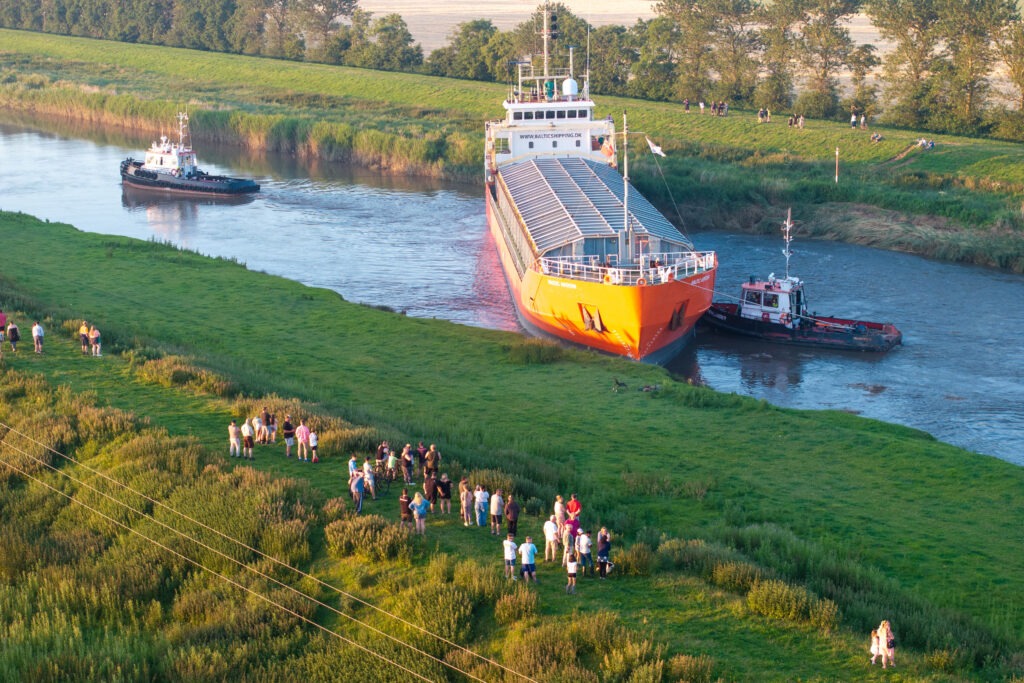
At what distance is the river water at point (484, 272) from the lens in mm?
37750

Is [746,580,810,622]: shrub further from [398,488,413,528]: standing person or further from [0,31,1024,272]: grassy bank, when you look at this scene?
[0,31,1024,272]: grassy bank

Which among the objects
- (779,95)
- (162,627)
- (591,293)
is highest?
(779,95)

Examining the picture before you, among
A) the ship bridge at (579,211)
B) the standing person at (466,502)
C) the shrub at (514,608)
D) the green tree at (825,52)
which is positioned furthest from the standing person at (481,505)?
the green tree at (825,52)

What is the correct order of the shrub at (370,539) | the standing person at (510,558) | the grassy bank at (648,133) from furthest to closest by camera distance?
1. the grassy bank at (648,133)
2. the shrub at (370,539)
3. the standing person at (510,558)

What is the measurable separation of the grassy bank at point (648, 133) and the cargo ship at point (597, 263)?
13.7 meters

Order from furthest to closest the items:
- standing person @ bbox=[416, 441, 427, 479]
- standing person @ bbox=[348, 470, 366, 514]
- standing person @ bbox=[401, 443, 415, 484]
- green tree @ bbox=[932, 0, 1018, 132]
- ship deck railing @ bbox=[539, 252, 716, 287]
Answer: green tree @ bbox=[932, 0, 1018, 132]
ship deck railing @ bbox=[539, 252, 716, 287]
standing person @ bbox=[416, 441, 427, 479]
standing person @ bbox=[401, 443, 415, 484]
standing person @ bbox=[348, 470, 366, 514]

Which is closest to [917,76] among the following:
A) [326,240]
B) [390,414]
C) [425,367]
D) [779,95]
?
[779,95]

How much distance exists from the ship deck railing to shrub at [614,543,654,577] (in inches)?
730

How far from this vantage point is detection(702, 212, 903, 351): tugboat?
41759 mm

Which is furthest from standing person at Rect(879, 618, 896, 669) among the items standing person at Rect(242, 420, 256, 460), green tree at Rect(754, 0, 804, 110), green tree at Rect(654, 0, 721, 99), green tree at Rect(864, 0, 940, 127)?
green tree at Rect(654, 0, 721, 99)

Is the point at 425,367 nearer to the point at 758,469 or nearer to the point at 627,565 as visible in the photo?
the point at 758,469

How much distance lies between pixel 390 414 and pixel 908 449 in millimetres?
13345

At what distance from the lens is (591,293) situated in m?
39.5

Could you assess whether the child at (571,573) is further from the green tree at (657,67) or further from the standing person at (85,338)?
the green tree at (657,67)
